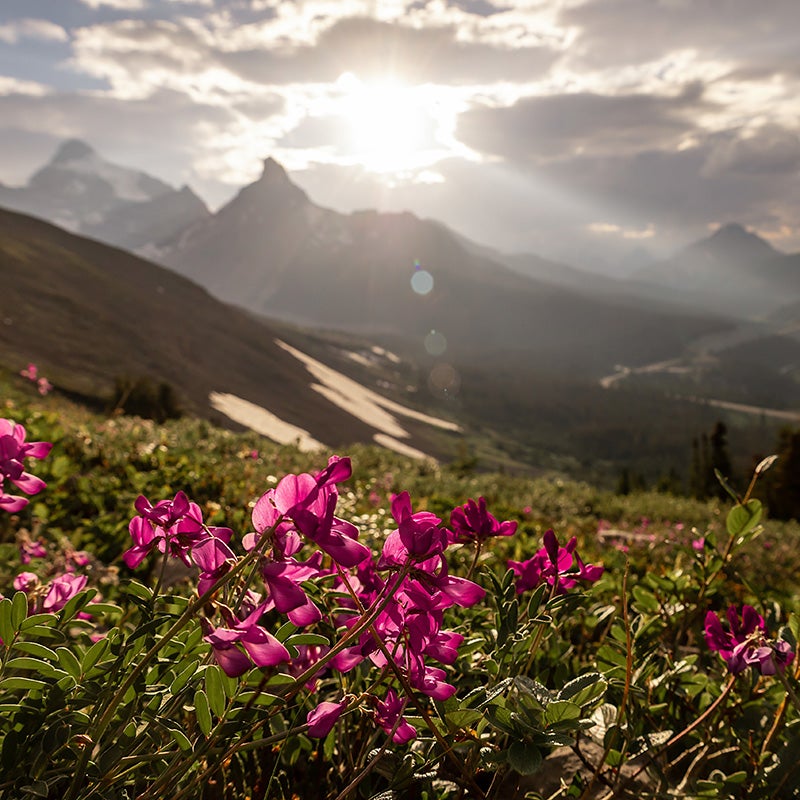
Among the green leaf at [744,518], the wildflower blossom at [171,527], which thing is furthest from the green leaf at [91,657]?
the green leaf at [744,518]

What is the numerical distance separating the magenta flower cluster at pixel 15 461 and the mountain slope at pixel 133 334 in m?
78.6

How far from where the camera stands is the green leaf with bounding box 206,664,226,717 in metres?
1.41

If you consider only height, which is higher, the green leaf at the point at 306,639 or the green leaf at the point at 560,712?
the green leaf at the point at 306,639

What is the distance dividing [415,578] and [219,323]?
158238mm

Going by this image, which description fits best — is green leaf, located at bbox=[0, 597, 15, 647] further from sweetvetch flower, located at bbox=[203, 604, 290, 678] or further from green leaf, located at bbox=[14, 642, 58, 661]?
sweetvetch flower, located at bbox=[203, 604, 290, 678]

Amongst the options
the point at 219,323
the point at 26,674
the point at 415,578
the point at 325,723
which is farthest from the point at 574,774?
the point at 219,323

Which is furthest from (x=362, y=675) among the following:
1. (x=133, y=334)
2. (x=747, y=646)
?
(x=133, y=334)

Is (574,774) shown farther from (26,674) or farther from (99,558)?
(99,558)

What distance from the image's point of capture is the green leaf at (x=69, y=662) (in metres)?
1.58

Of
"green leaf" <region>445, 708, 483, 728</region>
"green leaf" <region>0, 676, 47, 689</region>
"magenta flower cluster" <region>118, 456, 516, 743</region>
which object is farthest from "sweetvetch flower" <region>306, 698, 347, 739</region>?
"green leaf" <region>0, 676, 47, 689</region>

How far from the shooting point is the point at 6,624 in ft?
5.04

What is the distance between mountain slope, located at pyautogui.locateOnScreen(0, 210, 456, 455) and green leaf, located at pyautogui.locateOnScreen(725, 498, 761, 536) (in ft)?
261

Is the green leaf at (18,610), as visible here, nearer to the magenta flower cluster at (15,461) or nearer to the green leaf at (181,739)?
the magenta flower cluster at (15,461)

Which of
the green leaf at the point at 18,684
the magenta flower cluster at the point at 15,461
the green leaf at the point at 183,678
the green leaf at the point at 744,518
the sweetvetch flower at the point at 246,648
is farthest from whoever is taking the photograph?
the green leaf at the point at 744,518
